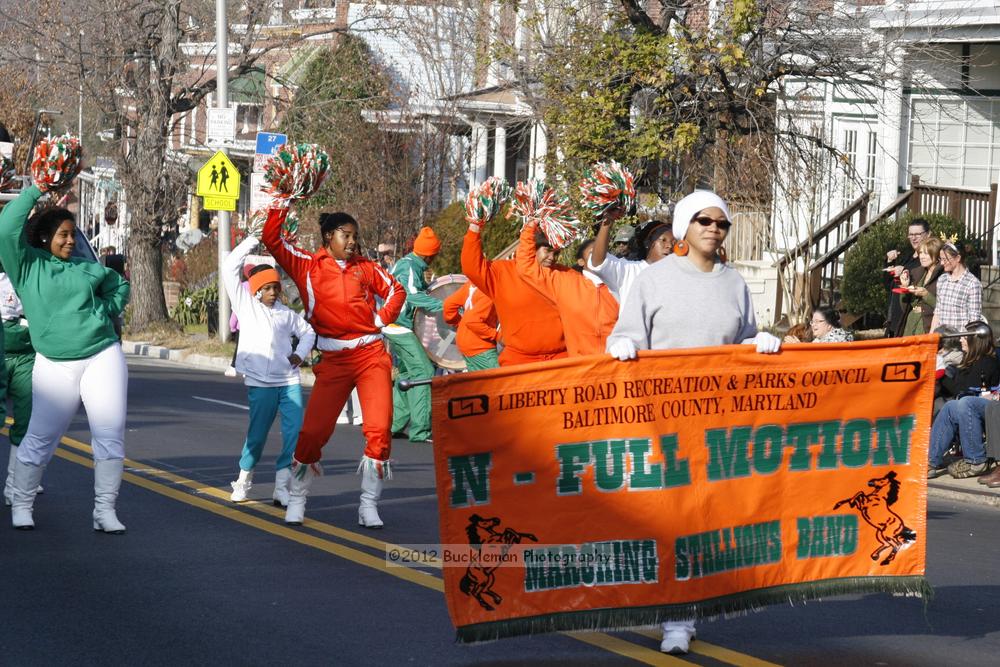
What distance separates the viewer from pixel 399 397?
15336mm

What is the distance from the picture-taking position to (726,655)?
6375 millimetres

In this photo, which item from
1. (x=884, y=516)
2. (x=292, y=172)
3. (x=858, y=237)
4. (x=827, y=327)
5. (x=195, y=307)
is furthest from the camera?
(x=195, y=307)

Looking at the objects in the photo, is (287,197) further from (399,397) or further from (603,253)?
(399,397)

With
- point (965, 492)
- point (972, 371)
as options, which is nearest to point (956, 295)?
point (972, 371)

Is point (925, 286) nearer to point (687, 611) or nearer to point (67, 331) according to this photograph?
point (67, 331)

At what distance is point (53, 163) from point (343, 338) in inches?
79.2

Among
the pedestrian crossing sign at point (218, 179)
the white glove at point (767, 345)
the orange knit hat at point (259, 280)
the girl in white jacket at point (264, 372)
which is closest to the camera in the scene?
the white glove at point (767, 345)

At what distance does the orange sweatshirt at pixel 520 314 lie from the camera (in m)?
9.17

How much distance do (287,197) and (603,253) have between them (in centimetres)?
193

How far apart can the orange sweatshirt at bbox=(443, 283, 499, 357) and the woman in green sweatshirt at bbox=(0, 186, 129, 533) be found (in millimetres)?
4533

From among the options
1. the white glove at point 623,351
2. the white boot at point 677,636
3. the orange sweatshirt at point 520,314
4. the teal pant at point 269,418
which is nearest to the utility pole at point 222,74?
the teal pant at point 269,418

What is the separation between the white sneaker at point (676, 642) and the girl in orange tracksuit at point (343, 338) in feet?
10.5

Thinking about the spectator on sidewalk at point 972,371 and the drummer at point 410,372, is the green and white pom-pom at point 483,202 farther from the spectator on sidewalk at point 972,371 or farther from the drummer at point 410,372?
the spectator on sidewalk at point 972,371

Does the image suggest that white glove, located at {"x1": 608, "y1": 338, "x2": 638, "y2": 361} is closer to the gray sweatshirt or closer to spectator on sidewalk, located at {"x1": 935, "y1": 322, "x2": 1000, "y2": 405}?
the gray sweatshirt
